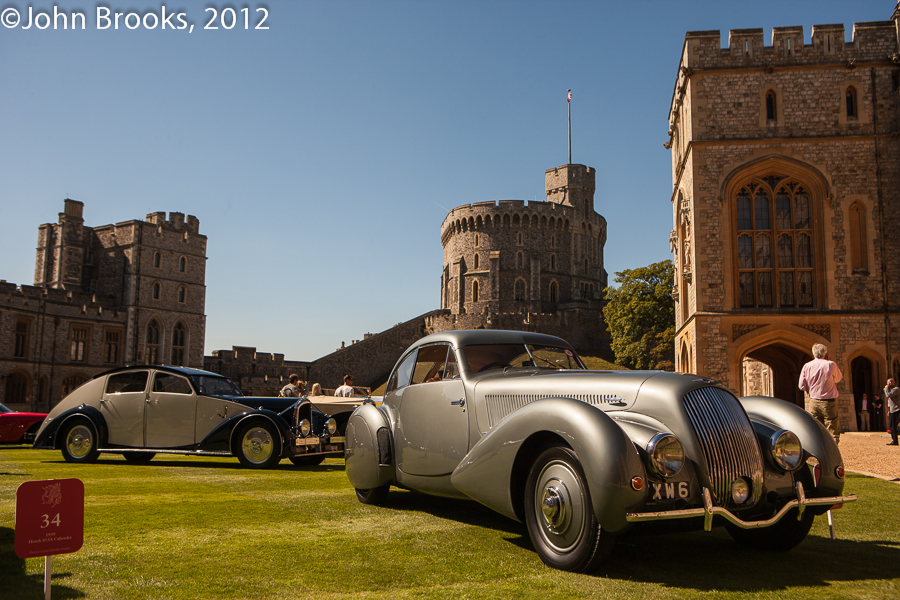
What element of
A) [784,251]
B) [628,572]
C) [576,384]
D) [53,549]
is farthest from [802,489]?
[784,251]

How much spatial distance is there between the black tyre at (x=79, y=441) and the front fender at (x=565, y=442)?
7917 millimetres

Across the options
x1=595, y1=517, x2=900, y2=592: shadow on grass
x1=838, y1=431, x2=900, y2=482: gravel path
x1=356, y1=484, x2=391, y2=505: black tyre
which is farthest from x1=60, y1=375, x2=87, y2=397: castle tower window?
x1=595, y1=517, x2=900, y2=592: shadow on grass

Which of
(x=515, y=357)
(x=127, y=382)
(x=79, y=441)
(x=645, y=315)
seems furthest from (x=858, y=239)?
(x=645, y=315)

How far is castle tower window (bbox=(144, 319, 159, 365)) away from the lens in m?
46.0

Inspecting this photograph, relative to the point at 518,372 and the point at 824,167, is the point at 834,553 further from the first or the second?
the point at 824,167

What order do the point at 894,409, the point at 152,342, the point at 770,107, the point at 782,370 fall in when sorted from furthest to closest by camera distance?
the point at 152,342 < the point at 782,370 < the point at 770,107 < the point at 894,409

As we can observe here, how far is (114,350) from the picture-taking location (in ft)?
143

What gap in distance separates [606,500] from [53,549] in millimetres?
2644

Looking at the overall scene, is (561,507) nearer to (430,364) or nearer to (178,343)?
(430,364)

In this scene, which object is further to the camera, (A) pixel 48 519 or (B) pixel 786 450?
(B) pixel 786 450

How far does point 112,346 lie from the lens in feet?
143

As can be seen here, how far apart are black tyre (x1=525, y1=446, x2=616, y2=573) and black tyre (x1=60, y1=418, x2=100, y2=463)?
8.70 metres

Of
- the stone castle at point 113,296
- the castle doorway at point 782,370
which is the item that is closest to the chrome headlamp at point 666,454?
the castle doorway at point 782,370

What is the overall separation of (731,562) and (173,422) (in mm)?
8584
